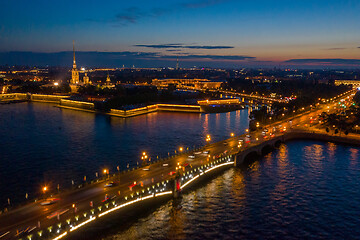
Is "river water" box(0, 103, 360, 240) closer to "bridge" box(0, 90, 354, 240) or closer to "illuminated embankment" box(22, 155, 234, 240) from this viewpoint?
"illuminated embankment" box(22, 155, 234, 240)

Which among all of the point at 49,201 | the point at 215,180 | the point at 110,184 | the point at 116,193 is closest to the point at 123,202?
the point at 116,193

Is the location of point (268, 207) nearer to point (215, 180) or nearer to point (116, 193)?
point (215, 180)

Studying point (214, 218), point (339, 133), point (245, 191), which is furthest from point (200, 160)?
point (339, 133)

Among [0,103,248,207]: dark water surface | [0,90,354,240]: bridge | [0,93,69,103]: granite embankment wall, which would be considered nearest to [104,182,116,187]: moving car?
[0,90,354,240]: bridge

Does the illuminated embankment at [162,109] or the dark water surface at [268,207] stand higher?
the illuminated embankment at [162,109]

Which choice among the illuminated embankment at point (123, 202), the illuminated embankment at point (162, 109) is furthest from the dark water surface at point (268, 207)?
the illuminated embankment at point (162, 109)

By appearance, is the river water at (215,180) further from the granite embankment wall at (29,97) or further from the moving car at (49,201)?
the granite embankment wall at (29,97)
